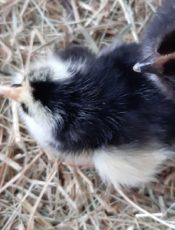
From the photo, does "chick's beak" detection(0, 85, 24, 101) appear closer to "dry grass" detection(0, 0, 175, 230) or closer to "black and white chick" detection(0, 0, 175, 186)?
"black and white chick" detection(0, 0, 175, 186)

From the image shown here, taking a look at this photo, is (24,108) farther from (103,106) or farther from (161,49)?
(161,49)

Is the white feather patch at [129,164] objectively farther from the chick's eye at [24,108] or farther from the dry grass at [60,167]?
the chick's eye at [24,108]

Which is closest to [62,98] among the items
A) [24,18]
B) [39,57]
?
[39,57]

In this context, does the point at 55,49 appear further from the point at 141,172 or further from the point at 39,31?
the point at 141,172

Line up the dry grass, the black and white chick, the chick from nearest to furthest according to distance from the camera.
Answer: the chick < the black and white chick < the dry grass

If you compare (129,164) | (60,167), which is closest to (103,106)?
(129,164)

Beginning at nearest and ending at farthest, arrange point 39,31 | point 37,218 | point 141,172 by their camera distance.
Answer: point 141,172
point 37,218
point 39,31

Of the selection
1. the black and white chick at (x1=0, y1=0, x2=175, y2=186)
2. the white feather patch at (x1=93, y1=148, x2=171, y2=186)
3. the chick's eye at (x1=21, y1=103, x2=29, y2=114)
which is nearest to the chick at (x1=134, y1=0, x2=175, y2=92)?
the black and white chick at (x1=0, y1=0, x2=175, y2=186)
